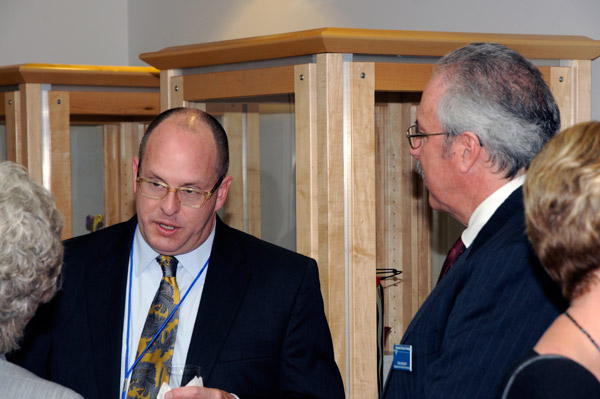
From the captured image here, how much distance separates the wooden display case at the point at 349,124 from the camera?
250cm

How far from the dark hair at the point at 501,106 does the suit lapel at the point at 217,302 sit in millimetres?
724

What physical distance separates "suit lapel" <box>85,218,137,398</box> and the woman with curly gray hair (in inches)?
19.3

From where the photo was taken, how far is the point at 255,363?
82.7 inches

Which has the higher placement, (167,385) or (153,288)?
(153,288)

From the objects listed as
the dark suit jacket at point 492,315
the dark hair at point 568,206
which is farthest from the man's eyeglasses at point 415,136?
the dark hair at point 568,206

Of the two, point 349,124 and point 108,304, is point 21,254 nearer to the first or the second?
point 108,304

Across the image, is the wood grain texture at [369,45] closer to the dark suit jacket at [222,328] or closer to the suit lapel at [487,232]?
the dark suit jacket at [222,328]

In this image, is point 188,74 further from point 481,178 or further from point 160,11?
point 160,11

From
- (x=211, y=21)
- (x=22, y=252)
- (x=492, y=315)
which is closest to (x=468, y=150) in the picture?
(x=492, y=315)

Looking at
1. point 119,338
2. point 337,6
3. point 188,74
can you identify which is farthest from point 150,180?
point 337,6

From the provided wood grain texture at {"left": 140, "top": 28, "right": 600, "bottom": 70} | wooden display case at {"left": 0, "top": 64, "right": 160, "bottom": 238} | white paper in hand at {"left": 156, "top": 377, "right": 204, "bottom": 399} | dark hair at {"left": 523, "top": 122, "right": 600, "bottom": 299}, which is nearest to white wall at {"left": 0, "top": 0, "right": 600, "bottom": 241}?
wooden display case at {"left": 0, "top": 64, "right": 160, "bottom": 238}

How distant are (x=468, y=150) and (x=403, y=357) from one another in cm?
50

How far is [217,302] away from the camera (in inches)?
83.7

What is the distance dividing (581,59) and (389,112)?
73 centimetres
